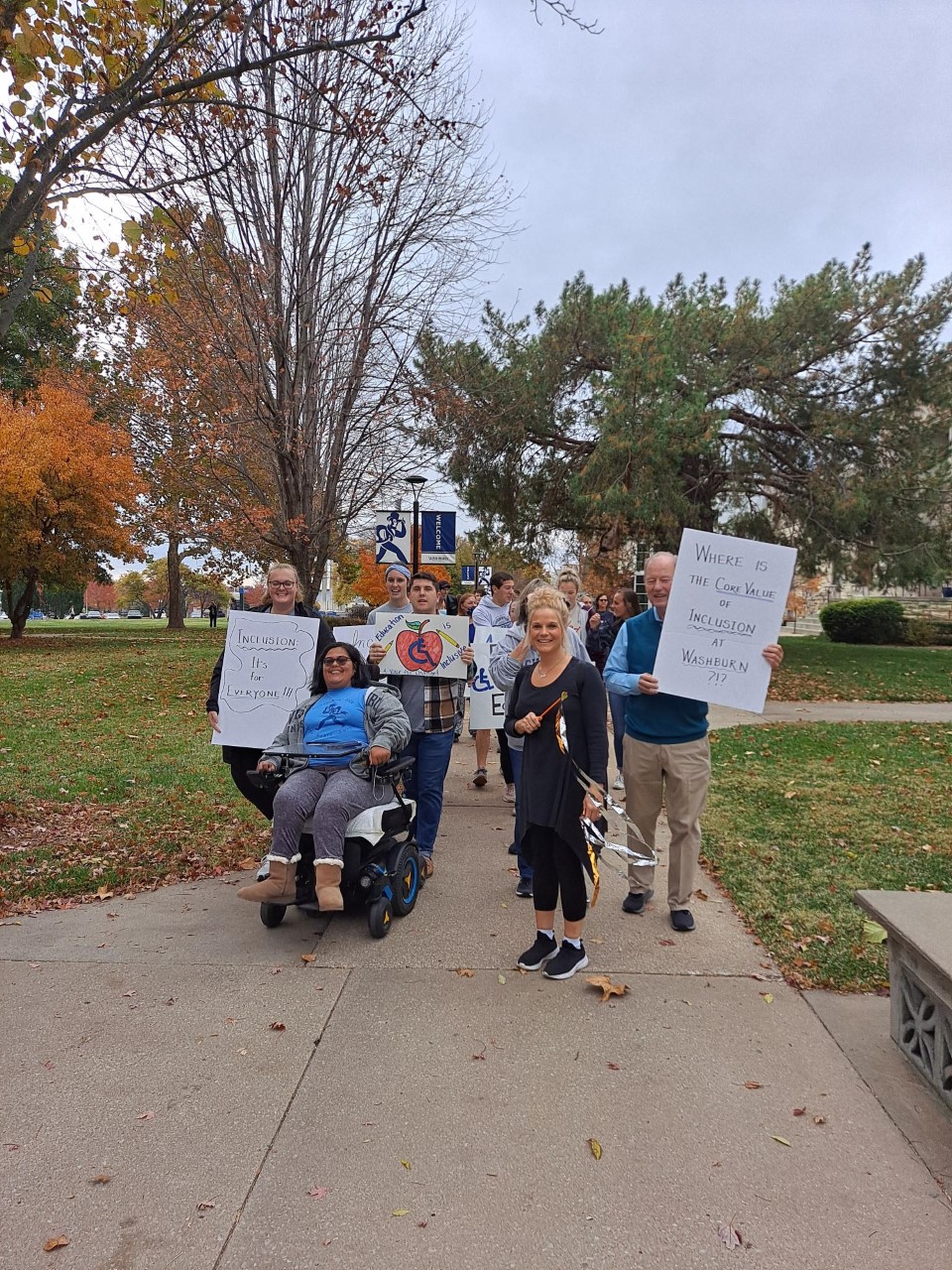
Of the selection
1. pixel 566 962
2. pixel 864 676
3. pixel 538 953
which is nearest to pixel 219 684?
pixel 538 953

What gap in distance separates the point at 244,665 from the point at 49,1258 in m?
3.46

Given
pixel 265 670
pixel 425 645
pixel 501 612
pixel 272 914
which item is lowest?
pixel 272 914

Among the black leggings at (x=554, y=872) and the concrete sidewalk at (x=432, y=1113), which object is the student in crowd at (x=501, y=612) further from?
the black leggings at (x=554, y=872)

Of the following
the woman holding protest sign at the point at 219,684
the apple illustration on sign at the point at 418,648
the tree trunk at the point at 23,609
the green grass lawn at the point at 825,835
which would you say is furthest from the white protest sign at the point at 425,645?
the tree trunk at the point at 23,609

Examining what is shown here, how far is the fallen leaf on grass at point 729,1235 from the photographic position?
7.55ft

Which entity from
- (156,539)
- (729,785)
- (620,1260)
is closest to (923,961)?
(620,1260)

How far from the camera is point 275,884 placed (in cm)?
421

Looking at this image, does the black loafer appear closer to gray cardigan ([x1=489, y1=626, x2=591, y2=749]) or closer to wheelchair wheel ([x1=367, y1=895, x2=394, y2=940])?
gray cardigan ([x1=489, y1=626, x2=591, y2=749])

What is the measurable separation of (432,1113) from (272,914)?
1.95 m

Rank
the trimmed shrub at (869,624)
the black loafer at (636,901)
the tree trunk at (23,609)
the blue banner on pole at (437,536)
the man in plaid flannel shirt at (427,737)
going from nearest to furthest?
the black loafer at (636,901), the man in plaid flannel shirt at (427,737), the blue banner on pole at (437,536), the tree trunk at (23,609), the trimmed shrub at (869,624)

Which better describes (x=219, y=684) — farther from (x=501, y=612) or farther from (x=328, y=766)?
(x=501, y=612)

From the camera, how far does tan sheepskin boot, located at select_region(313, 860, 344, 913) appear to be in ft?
13.4

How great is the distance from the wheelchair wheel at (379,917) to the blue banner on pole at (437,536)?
10552 mm

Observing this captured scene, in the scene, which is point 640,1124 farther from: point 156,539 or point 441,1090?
point 156,539
